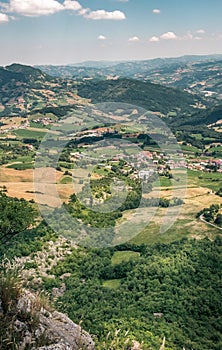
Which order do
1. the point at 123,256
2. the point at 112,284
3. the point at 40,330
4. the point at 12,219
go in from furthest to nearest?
1. the point at 123,256
2. the point at 112,284
3. the point at 12,219
4. the point at 40,330

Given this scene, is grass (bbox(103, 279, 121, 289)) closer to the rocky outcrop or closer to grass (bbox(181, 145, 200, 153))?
the rocky outcrop

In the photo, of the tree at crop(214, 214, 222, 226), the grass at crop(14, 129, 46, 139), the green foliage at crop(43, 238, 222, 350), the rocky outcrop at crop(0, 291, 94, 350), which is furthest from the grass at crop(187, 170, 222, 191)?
the rocky outcrop at crop(0, 291, 94, 350)

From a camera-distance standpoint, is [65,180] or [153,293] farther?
[65,180]

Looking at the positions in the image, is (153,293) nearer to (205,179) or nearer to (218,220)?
(218,220)

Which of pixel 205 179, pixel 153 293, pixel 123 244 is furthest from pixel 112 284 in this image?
pixel 205 179

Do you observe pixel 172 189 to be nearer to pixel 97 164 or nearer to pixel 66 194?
pixel 97 164

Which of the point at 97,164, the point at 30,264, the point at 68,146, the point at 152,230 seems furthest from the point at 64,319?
the point at 68,146
